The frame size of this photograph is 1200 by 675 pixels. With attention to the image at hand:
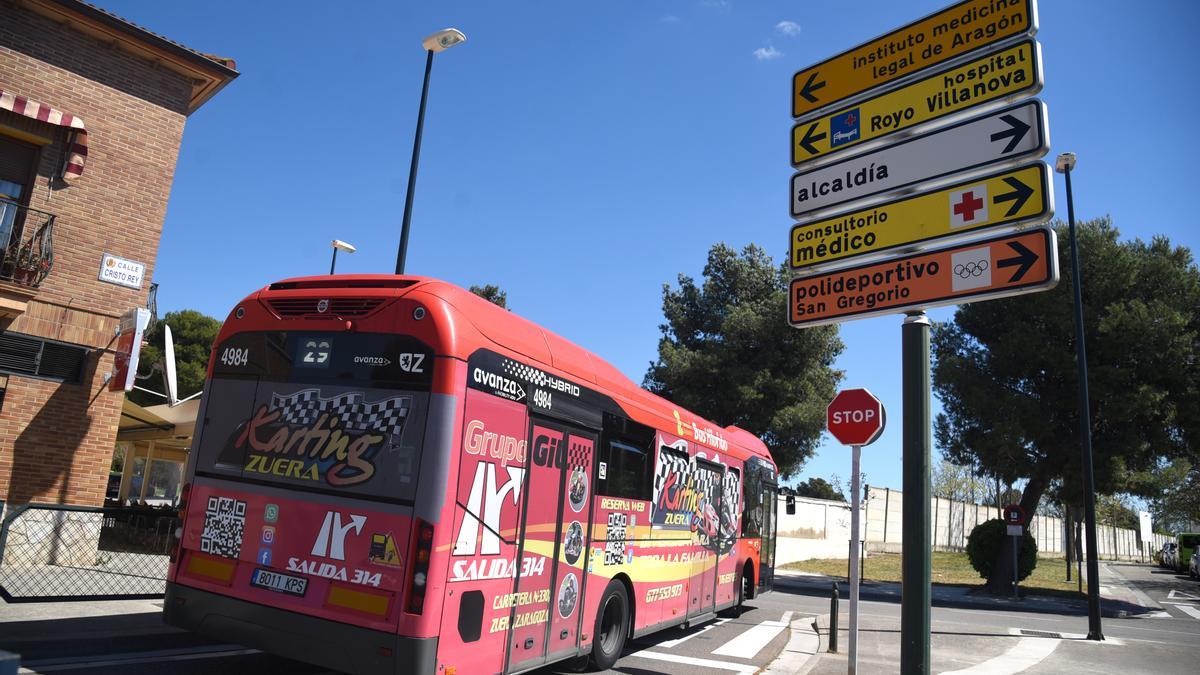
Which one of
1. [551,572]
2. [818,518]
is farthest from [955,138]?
[818,518]

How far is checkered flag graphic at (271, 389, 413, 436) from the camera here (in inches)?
214

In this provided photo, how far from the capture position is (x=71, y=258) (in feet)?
39.1

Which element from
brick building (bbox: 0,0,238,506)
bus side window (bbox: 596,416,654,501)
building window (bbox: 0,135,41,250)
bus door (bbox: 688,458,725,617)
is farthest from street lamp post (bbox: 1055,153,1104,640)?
building window (bbox: 0,135,41,250)

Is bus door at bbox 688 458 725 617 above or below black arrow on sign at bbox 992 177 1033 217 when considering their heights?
below

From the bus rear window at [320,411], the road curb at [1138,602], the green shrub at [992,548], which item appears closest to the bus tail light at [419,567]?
the bus rear window at [320,411]

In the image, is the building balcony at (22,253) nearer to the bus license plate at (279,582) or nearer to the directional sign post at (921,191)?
the bus license plate at (279,582)

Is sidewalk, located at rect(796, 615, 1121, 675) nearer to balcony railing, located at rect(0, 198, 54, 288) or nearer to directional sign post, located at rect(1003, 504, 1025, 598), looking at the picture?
directional sign post, located at rect(1003, 504, 1025, 598)

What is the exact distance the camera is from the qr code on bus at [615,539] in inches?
305

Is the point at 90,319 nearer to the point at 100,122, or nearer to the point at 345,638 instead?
the point at 100,122

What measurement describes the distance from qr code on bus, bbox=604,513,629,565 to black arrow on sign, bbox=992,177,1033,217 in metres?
4.77

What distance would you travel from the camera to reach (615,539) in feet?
25.9

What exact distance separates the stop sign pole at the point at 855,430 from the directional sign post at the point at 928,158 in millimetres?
2346

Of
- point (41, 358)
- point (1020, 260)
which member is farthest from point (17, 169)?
point (1020, 260)

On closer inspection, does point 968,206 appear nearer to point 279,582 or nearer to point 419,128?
point 279,582
